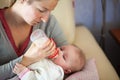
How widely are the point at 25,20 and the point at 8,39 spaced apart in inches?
5.2

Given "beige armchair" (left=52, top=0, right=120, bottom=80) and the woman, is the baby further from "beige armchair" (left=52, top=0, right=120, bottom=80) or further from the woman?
"beige armchair" (left=52, top=0, right=120, bottom=80)

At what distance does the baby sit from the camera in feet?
4.10

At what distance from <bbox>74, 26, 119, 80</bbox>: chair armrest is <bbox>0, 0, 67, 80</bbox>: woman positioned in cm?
38

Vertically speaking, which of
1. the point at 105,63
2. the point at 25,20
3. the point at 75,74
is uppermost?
the point at 25,20

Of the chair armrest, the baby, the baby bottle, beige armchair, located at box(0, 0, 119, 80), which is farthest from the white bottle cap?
the chair armrest

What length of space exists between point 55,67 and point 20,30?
11.6 inches

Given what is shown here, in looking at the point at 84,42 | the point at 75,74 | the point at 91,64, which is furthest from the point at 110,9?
the point at 75,74

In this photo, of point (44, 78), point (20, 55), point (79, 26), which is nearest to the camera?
point (44, 78)

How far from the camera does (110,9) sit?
2.01 meters

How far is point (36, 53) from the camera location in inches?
50.6

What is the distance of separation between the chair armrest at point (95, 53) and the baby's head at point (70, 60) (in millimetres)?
196

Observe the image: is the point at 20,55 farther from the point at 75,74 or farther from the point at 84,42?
the point at 84,42

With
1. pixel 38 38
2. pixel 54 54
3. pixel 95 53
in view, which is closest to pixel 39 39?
pixel 38 38

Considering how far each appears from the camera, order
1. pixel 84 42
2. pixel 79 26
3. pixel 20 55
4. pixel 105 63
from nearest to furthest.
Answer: pixel 20 55 → pixel 105 63 → pixel 84 42 → pixel 79 26
